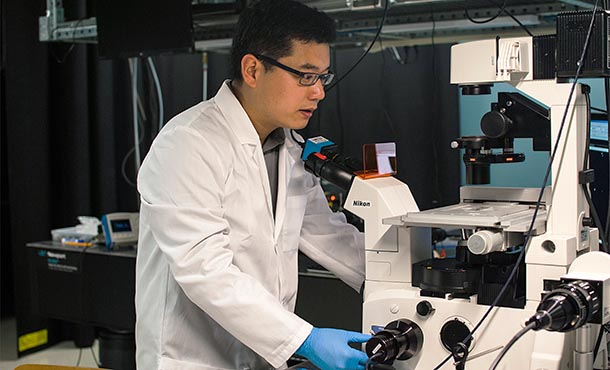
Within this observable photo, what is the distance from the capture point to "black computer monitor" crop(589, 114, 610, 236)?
5.45 feet

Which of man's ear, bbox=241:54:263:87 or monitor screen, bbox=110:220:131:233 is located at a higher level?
man's ear, bbox=241:54:263:87

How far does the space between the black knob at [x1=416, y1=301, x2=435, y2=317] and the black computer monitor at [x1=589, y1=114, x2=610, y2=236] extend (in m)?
0.51

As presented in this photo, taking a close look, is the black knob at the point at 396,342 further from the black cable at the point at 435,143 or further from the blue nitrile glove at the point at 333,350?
the black cable at the point at 435,143

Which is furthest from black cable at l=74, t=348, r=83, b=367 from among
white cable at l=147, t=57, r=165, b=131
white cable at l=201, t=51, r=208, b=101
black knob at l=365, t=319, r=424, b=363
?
black knob at l=365, t=319, r=424, b=363

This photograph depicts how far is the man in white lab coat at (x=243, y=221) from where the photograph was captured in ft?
4.90

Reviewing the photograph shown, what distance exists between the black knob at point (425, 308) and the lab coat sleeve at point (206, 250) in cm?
23

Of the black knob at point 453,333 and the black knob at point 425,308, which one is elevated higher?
the black knob at point 425,308

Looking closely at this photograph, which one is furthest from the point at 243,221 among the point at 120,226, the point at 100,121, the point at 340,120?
the point at 100,121

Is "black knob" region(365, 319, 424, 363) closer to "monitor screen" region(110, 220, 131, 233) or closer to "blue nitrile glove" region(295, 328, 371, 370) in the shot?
"blue nitrile glove" region(295, 328, 371, 370)

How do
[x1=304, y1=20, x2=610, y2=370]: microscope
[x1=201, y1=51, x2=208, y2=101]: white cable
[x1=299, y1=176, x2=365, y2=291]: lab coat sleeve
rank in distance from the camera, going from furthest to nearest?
1. [x1=201, y1=51, x2=208, y2=101]: white cable
2. [x1=299, y1=176, x2=365, y2=291]: lab coat sleeve
3. [x1=304, y1=20, x2=610, y2=370]: microscope

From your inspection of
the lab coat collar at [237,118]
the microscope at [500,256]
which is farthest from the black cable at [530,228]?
the lab coat collar at [237,118]

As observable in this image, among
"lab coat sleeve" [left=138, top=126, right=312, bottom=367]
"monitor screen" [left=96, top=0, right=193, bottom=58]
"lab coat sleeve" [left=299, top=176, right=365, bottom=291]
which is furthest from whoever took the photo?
"monitor screen" [left=96, top=0, right=193, bottom=58]

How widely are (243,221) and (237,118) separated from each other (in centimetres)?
24

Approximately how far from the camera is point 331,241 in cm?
187
